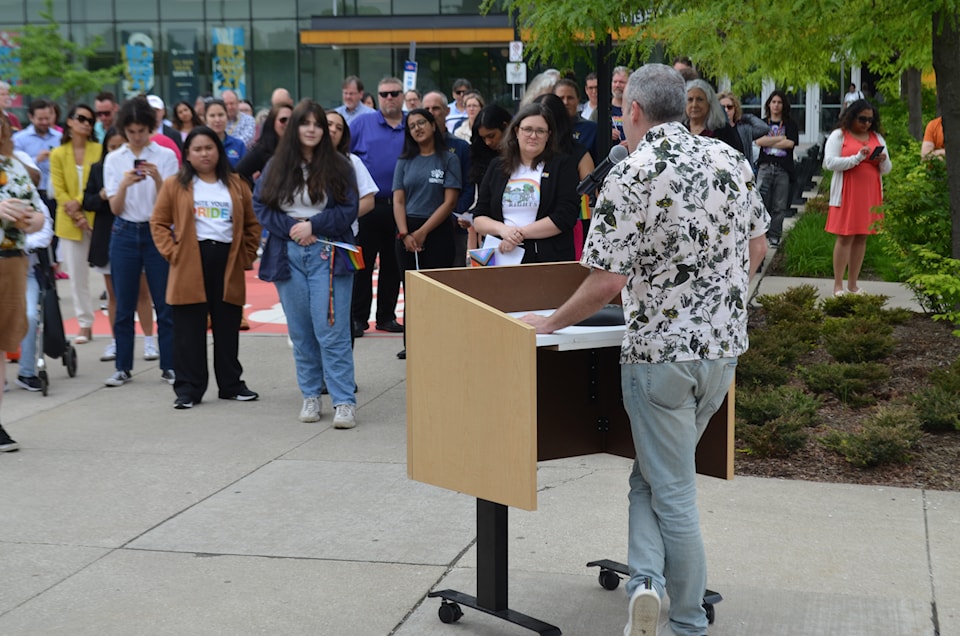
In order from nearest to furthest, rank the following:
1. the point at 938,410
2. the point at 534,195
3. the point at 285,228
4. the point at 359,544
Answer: the point at 359,544, the point at 938,410, the point at 534,195, the point at 285,228

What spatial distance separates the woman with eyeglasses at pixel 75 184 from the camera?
10344mm

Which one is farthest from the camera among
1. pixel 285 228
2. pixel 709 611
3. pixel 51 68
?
pixel 51 68

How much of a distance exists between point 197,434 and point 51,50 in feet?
106

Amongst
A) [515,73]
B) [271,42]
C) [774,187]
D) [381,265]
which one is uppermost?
[271,42]

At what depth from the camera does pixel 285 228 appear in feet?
25.5

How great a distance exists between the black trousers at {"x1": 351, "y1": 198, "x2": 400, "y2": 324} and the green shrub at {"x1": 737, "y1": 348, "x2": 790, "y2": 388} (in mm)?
3885

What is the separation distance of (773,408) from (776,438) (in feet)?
1.58

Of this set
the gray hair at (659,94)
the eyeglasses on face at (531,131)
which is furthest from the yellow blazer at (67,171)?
the gray hair at (659,94)

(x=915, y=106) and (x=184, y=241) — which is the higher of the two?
(x=915, y=106)

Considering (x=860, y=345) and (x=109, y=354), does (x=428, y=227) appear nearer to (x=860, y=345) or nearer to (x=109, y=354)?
(x=109, y=354)

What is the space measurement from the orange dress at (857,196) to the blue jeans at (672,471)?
27.4 ft

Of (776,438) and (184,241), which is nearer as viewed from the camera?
(776,438)

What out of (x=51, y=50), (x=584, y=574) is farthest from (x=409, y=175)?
(x=51, y=50)

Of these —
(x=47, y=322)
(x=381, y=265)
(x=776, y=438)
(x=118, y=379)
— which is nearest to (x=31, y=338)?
(x=47, y=322)
